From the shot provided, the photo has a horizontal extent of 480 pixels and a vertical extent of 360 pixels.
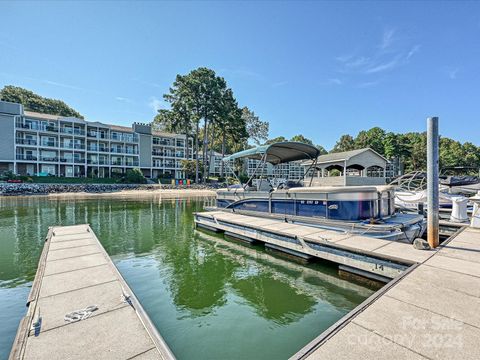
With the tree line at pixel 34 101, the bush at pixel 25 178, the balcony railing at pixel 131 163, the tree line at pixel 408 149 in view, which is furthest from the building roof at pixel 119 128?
the tree line at pixel 408 149

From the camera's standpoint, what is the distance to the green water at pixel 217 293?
3469mm

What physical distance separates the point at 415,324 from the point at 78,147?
47228 millimetres

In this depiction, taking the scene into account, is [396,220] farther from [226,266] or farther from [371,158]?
[371,158]

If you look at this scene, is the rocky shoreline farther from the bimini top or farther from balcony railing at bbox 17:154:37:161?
the bimini top

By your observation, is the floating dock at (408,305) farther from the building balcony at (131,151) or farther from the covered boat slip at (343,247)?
the building balcony at (131,151)

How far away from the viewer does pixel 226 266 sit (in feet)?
21.4

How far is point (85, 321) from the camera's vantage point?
2859 mm

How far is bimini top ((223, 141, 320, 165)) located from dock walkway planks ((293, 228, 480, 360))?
20.1ft

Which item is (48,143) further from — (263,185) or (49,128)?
(263,185)

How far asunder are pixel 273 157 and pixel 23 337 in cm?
934

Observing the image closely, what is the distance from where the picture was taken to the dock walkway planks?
7.23ft

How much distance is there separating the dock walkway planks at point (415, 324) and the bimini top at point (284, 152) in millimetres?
6140

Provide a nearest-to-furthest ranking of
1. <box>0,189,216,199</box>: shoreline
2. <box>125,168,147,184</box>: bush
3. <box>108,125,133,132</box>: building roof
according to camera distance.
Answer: <box>0,189,216,199</box>: shoreline → <box>125,168,147,184</box>: bush → <box>108,125,133,132</box>: building roof

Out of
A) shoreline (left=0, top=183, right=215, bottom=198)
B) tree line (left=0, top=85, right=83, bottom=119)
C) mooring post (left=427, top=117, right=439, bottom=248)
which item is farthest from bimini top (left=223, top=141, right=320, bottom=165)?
tree line (left=0, top=85, right=83, bottom=119)
